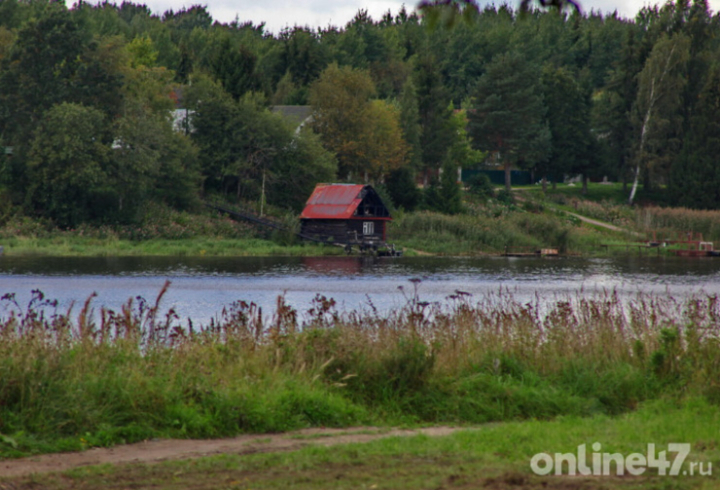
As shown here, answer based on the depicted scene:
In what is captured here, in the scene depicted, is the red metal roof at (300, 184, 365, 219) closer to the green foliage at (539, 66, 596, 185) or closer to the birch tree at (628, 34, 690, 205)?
the green foliage at (539, 66, 596, 185)

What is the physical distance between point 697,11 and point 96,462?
296 feet

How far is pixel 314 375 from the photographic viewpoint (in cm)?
1172

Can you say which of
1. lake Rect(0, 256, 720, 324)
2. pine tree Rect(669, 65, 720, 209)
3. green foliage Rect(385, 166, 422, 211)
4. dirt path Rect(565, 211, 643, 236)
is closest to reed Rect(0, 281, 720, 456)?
lake Rect(0, 256, 720, 324)

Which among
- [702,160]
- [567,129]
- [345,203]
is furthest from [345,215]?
[702,160]

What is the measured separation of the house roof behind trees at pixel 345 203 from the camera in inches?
2491

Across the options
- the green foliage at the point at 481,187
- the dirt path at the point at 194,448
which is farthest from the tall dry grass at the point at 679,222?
the dirt path at the point at 194,448

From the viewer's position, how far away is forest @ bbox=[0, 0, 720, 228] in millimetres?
59781

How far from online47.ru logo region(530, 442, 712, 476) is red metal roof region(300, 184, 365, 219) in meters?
53.9

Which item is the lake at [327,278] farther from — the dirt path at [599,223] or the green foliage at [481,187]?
the green foliage at [481,187]

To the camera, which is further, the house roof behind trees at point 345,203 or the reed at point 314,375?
the house roof behind trees at point 345,203

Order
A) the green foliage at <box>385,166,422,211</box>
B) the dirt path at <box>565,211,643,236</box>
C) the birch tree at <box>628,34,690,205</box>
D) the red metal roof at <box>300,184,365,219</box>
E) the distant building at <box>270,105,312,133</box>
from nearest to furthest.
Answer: the red metal roof at <box>300,184,365,219</box> < the dirt path at <box>565,211,643,236</box> < the distant building at <box>270,105,312,133</box> < the green foliage at <box>385,166,422,211</box> < the birch tree at <box>628,34,690,205</box>

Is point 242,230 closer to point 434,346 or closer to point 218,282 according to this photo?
point 218,282

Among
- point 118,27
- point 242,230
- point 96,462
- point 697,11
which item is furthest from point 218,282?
point 118,27

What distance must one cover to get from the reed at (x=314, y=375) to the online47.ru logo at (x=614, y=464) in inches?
96.2
